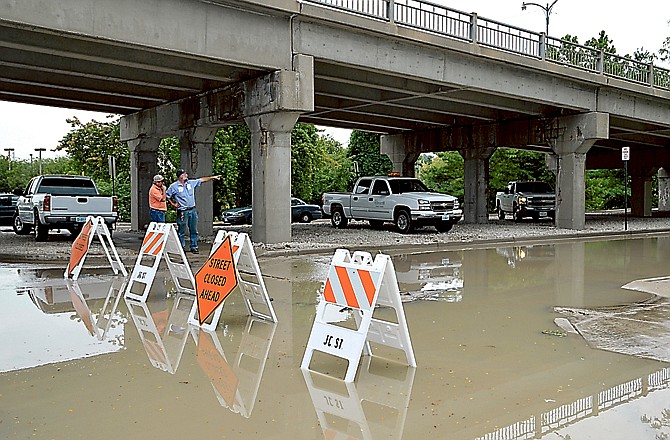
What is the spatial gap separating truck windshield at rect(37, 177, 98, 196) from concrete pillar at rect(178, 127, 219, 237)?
3208mm

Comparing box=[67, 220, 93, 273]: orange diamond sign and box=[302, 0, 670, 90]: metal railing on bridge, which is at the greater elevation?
box=[302, 0, 670, 90]: metal railing on bridge

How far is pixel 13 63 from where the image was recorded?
1723cm

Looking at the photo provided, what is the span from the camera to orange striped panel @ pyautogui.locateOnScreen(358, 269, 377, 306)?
6062 mm

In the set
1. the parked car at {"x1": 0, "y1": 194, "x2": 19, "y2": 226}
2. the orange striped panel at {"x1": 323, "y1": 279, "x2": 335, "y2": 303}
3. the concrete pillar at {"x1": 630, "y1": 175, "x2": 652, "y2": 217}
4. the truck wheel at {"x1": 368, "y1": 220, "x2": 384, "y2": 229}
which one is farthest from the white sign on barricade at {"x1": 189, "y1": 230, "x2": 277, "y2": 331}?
the concrete pillar at {"x1": 630, "y1": 175, "x2": 652, "y2": 217}

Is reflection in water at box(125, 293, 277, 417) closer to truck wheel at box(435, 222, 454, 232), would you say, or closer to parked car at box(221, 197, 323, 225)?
truck wheel at box(435, 222, 454, 232)

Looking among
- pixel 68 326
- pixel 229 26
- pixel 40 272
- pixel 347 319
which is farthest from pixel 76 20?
pixel 347 319

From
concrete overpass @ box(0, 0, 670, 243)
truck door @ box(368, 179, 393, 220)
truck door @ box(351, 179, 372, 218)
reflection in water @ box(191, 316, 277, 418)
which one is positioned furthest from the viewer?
truck door @ box(351, 179, 372, 218)

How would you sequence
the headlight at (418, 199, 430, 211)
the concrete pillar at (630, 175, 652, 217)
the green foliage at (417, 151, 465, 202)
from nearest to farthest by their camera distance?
the headlight at (418, 199, 430, 211) → the concrete pillar at (630, 175, 652, 217) → the green foliage at (417, 151, 465, 202)

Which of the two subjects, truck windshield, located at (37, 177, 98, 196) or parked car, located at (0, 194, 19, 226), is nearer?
truck windshield, located at (37, 177, 98, 196)

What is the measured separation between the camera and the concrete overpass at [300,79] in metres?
15.4

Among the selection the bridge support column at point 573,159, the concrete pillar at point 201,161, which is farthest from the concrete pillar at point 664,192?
the concrete pillar at point 201,161

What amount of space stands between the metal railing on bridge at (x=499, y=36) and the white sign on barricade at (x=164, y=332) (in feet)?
34.0

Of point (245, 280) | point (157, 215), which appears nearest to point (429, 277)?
point (245, 280)

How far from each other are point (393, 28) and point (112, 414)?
15473 millimetres
